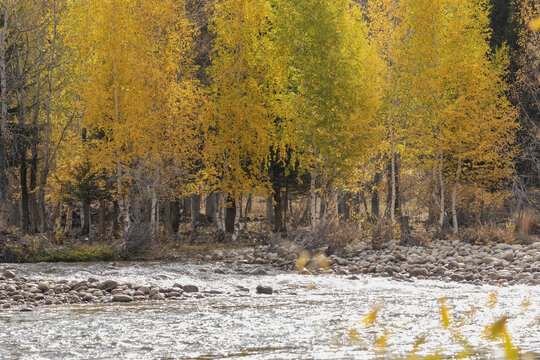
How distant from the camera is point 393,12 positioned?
2597 cm

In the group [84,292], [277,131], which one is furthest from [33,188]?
[84,292]

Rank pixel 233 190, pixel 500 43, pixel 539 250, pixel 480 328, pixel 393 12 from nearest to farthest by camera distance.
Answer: pixel 480 328, pixel 539 250, pixel 233 190, pixel 393 12, pixel 500 43

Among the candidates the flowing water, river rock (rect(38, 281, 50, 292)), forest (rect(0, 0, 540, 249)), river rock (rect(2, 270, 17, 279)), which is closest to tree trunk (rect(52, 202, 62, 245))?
forest (rect(0, 0, 540, 249))

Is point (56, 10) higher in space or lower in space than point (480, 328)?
higher

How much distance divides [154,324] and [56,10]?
18126 millimetres

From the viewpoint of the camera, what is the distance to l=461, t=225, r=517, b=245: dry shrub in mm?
20781

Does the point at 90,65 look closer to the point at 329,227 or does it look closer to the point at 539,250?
the point at 329,227

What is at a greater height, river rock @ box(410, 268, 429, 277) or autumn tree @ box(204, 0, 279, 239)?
autumn tree @ box(204, 0, 279, 239)

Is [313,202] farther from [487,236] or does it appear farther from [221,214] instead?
[487,236]

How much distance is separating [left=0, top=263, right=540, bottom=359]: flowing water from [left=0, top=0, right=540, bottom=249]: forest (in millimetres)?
8478

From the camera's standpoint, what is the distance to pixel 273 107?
2394 cm

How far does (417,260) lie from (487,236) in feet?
13.5

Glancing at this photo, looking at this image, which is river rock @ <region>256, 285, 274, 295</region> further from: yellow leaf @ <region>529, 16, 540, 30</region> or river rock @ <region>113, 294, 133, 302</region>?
yellow leaf @ <region>529, 16, 540, 30</region>

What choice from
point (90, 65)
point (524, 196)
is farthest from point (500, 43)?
point (90, 65)
